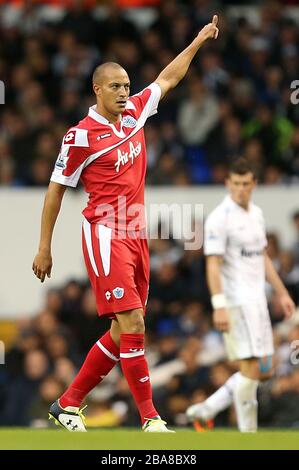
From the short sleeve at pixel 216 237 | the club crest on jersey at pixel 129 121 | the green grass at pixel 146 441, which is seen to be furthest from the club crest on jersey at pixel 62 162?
the short sleeve at pixel 216 237

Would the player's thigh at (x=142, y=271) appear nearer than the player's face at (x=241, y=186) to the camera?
Yes

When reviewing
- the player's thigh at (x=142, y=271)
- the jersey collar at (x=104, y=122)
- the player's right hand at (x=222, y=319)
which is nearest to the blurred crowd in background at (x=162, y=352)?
the player's right hand at (x=222, y=319)

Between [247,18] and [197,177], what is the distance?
3134mm

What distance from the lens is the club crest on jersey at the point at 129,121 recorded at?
927 cm

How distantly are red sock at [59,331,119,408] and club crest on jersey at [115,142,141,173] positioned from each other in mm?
1211

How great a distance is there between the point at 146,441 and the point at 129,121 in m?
2.54

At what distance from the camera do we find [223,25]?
1833 centimetres

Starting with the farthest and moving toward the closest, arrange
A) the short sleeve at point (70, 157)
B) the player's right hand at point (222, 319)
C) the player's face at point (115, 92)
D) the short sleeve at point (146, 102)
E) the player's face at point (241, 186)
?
the player's face at point (241, 186) → the player's right hand at point (222, 319) → the short sleeve at point (146, 102) → the player's face at point (115, 92) → the short sleeve at point (70, 157)

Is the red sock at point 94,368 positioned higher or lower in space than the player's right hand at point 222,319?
lower

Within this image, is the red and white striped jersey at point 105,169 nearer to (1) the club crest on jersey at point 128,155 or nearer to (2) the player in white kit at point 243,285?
(1) the club crest on jersey at point 128,155

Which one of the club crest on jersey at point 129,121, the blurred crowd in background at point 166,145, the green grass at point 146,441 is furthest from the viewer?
the blurred crowd in background at point 166,145

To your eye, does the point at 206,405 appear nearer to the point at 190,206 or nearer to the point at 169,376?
the point at 169,376

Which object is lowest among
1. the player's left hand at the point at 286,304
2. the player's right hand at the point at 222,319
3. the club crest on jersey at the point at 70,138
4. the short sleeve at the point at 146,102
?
the player's right hand at the point at 222,319

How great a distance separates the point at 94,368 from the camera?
30.6 ft
